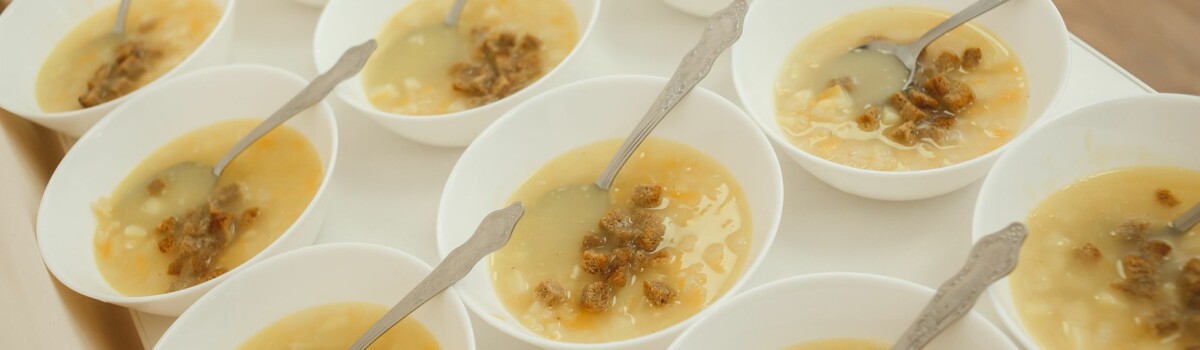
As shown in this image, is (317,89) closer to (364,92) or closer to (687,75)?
(364,92)

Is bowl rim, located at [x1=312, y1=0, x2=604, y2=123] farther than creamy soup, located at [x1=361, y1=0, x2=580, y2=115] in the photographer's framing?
No

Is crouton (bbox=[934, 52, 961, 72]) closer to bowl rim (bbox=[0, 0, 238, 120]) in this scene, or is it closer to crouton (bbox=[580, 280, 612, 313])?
crouton (bbox=[580, 280, 612, 313])

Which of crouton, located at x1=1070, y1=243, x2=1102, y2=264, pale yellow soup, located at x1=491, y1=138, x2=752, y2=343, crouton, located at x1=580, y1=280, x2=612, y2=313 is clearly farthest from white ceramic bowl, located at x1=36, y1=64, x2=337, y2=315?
crouton, located at x1=1070, y1=243, x2=1102, y2=264

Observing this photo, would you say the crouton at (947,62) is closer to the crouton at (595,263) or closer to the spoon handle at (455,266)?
the crouton at (595,263)

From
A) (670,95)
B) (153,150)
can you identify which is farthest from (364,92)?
(670,95)

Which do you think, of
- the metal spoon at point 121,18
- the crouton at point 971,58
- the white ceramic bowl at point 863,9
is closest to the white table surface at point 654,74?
the white ceramic bowl at point 863,9

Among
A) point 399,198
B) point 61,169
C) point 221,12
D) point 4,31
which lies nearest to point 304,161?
point 399,198
